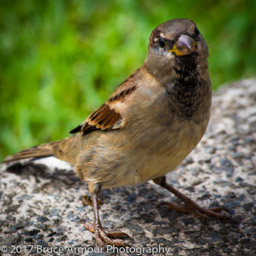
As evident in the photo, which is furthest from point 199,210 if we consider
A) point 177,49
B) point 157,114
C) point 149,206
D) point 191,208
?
point 177,49

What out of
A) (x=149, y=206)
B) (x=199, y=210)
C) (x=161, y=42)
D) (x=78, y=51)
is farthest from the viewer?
(x=78, y=51)

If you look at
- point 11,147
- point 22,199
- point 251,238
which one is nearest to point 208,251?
point 251,238

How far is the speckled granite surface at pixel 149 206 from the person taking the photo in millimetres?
3029

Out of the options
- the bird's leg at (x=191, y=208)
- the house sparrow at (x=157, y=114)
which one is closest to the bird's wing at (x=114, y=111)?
the house sparrow at (x=157, y=114)

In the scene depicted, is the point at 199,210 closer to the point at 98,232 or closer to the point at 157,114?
the point at 98,232

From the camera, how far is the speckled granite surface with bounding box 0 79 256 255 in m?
3.03

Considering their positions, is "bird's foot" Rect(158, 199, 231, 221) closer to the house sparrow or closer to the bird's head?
the house sparrow

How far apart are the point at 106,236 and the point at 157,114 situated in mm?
855

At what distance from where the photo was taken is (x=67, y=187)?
3.71m

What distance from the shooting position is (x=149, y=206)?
3.48 metres

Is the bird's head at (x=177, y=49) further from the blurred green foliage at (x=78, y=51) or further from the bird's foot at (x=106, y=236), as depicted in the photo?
the blurred green foliage at (x=78, y=51)

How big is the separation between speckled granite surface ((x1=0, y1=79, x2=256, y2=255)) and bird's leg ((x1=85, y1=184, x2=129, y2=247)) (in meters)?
0.06

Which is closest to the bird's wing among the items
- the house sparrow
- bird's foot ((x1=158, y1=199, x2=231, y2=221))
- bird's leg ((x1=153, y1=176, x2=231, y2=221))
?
the house sparrow

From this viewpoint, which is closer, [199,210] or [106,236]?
[106,236]
